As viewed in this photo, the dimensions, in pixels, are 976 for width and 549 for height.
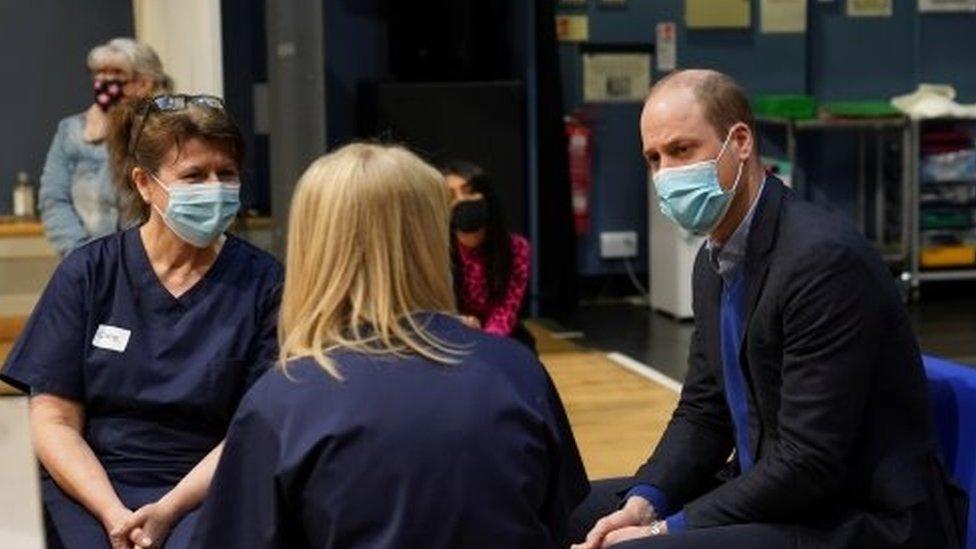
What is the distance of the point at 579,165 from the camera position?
7.29 meters

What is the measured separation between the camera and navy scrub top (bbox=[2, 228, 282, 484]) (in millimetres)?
2498

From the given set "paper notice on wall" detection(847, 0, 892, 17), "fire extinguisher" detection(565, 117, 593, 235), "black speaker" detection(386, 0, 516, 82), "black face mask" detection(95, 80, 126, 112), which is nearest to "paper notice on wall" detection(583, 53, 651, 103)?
"fire extinguisher" detection(565, 117, 593, 235)

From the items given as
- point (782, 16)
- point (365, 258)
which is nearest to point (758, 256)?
point (365, 258)

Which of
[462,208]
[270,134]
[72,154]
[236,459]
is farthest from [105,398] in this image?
[270,134]

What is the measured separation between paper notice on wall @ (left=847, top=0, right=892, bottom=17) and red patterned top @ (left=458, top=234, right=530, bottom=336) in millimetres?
3906

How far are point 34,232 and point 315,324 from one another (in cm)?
503

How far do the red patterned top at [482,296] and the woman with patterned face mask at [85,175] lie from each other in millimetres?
1037

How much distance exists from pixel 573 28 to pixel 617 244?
3.52 ft

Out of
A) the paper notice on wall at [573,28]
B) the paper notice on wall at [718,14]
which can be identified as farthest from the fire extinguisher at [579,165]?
the paper notice on wall at [718,14]

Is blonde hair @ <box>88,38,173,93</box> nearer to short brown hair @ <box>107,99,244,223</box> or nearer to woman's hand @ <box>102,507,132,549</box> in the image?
short brown hair @ <box>107,99,244,223</box>

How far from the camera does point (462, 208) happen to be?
167 inches

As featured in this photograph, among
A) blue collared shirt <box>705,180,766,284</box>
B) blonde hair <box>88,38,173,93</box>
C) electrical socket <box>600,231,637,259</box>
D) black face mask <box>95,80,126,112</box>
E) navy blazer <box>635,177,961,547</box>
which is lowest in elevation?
electrical socket <box>600,231,637,259</box>

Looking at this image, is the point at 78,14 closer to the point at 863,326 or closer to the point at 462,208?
the point at 462,208

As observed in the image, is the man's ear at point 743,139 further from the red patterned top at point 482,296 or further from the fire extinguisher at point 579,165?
the fire extinguisher at point 579,165
